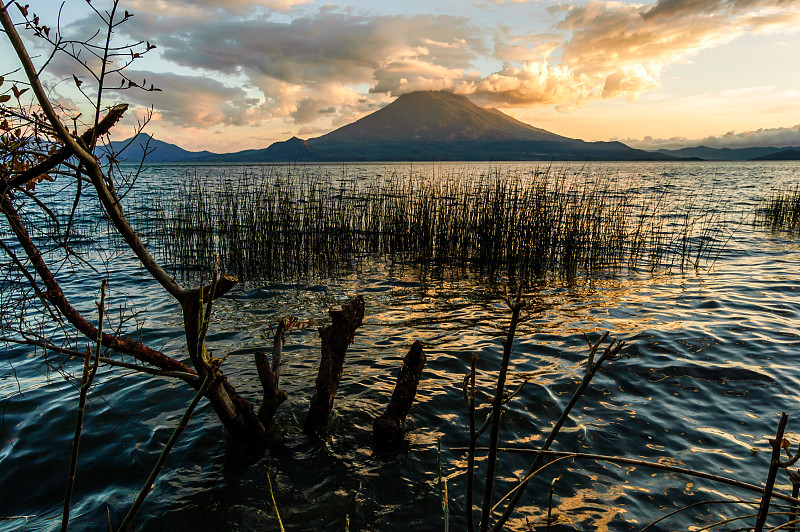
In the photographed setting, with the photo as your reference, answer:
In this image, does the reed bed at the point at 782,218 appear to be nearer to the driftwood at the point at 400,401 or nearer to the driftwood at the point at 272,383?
the driftwood at the point at 400,401

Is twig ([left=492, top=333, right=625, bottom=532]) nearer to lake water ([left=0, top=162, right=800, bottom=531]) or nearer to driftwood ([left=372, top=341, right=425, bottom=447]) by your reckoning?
lake water ([left=0, top=162, right=800, bottom=531])

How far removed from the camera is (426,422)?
4148 mm

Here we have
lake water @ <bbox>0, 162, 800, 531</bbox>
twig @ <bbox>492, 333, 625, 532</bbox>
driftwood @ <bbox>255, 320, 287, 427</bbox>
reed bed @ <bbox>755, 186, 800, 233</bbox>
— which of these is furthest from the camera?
reed bed @ <bbox>755, 186, 800, 233</bbox>

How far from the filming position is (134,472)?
3.46 metres

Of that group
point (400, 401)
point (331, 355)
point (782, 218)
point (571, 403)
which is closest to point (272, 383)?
point (331, 355)

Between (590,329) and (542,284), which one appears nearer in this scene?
(590,329)

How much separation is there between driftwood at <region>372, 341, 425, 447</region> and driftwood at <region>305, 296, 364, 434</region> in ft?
1.57

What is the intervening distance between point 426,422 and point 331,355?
1210mm

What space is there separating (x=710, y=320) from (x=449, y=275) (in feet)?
15.1

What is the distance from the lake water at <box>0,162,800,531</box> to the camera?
3090mm

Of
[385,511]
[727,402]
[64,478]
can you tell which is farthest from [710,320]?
[64,478]

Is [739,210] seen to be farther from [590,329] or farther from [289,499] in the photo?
[289,499]

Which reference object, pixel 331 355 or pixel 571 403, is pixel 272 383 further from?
pixel 571 403

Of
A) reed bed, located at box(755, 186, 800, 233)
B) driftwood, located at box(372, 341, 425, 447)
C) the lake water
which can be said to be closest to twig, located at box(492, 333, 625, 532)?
the lake water
